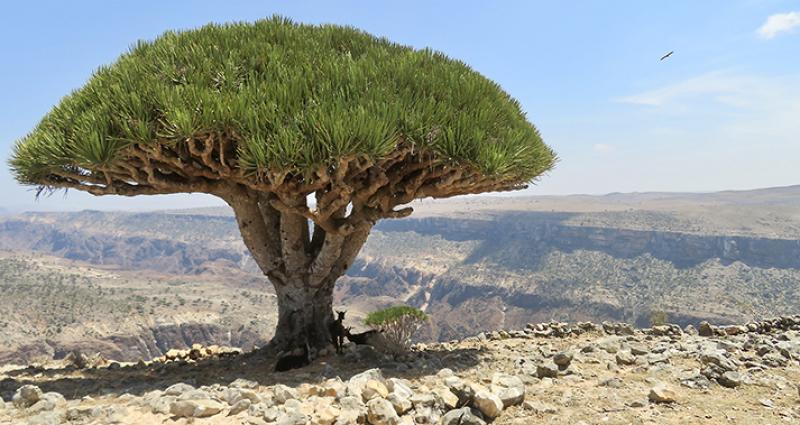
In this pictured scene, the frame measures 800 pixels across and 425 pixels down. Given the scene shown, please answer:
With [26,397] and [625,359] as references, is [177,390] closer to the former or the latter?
[26,397]

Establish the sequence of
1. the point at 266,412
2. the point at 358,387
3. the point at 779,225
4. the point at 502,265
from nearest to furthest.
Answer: the point at 266,412 → the point at 358,387 → the point at 779,225 → the point at 502,265

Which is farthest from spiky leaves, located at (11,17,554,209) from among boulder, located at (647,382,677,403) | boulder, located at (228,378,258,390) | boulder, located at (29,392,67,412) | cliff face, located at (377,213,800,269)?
cliff face, located at (377,213,800,269)

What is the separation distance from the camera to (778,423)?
500 centimetres

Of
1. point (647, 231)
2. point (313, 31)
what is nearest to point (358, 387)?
point (313, 31)

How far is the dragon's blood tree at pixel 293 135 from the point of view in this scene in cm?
619

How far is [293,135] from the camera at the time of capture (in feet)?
19.6

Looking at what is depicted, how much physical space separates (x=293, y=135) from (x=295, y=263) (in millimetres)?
3671

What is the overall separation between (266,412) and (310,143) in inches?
118

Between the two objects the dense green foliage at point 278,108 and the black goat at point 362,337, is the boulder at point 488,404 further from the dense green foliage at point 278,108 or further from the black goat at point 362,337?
the black goat at point 362,337

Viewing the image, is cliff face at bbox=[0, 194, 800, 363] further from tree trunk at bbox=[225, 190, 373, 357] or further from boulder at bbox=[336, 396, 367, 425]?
boulder at bbox=[336, 396, 367, 425]

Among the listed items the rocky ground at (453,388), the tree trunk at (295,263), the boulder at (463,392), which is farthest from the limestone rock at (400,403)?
the tree trunk at (295,263)

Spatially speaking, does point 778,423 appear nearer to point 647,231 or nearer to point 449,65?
point 449,65

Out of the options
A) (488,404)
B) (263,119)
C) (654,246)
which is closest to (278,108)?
(263,119)

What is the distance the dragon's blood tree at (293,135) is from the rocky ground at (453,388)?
211 cm
